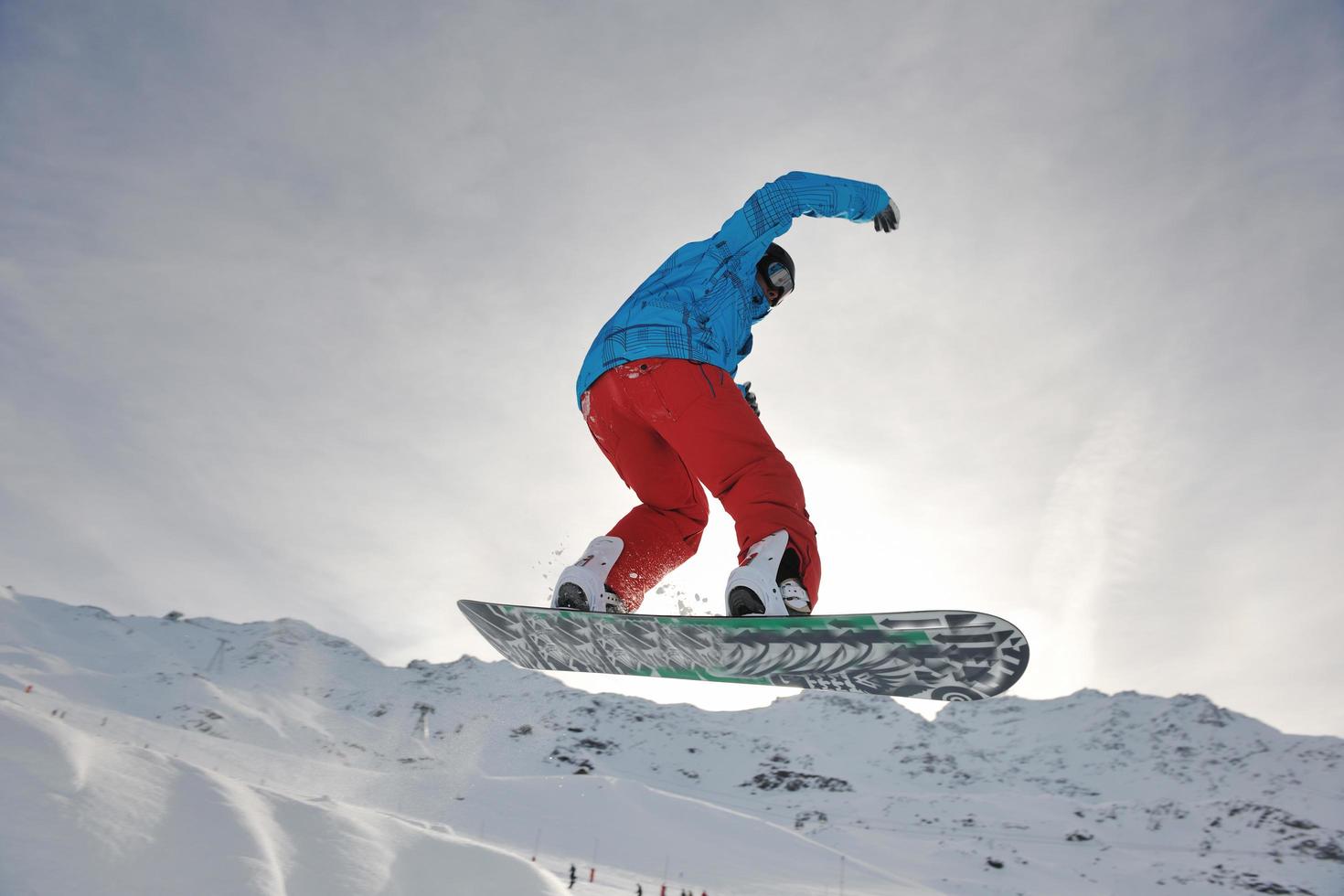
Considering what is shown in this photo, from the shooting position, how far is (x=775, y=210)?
3.47 metres

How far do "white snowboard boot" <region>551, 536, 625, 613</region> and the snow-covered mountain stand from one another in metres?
3.27

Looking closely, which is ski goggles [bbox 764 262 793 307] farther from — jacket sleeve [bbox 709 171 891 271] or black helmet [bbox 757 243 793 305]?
jacket sleeve [bbox 709 171 891 271]

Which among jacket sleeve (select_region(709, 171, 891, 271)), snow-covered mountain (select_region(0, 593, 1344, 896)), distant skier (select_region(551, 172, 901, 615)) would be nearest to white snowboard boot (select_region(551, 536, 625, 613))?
distant skier (select_region(551, 172, 901, 615))

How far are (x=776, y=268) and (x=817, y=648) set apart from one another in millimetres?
1902

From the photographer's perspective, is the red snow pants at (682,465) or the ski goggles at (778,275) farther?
the ski goggles at (778,275)

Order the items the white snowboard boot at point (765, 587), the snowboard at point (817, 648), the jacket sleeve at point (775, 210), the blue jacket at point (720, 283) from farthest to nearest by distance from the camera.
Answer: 1. the jacket sleeve at point (775, 210)
2. the blue jacket at point (720, 283)
3. the snowboard at point (817, 648)
4. the white snowboard boot at point (765, 587)

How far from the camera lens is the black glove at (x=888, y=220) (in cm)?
394

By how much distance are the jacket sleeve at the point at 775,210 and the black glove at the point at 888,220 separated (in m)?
0.37

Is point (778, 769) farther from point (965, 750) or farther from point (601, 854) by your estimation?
point (601, 854)

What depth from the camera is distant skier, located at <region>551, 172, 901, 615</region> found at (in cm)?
301

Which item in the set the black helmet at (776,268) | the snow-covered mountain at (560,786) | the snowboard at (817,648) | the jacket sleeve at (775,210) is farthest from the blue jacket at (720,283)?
the snow-covered mountain at (560,786)

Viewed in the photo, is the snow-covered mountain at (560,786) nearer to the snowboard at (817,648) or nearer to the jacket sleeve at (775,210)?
the snowboard at (817,648)

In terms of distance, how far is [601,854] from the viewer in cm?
4872

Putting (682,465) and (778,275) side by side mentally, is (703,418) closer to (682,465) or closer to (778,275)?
(682,465)
